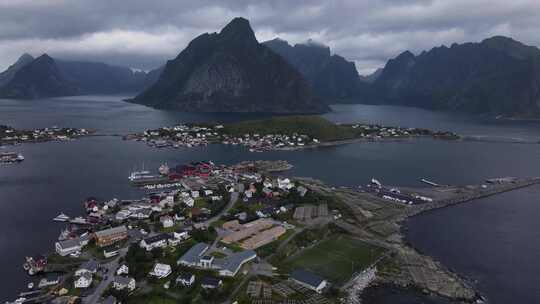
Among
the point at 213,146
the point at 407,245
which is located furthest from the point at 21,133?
the point at 407,245

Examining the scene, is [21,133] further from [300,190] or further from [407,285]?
[407,285]

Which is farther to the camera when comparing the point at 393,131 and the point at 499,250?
the point at 393,131

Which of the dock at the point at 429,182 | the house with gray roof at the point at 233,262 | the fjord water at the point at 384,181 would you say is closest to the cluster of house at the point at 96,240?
the fjord water at the point at 384,181

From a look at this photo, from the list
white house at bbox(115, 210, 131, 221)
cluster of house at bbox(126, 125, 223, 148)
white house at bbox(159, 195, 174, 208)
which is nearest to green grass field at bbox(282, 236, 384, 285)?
white house at bbox(159, 195, 174, 208)

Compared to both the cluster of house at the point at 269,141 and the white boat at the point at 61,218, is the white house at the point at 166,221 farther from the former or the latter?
the cluster of house at the point at 269,141

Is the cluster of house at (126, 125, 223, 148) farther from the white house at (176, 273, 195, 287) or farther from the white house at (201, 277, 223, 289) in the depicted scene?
the white house at (201, 277, 223, 289)

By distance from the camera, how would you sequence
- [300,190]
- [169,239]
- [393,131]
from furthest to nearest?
[393,131]
[300,190]
[169,239]
